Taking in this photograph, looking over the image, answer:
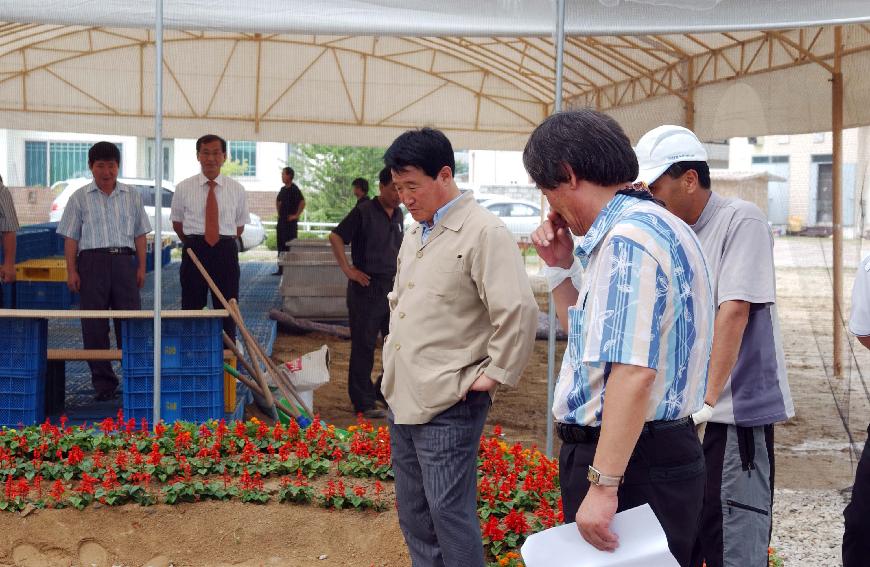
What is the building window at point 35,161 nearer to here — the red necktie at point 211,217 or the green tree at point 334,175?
the green tree at point 334,175

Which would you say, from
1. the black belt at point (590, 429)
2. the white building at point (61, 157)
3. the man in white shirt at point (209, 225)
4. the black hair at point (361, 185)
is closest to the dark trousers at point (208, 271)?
the man in white shirt at point (209, 225)

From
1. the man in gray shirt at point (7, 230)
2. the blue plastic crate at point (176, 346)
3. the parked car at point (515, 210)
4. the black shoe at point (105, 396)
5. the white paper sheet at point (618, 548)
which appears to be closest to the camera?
the white paper sheet at point (618, 548)

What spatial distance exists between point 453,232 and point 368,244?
450cm

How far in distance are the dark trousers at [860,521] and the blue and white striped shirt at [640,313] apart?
54.6 inches

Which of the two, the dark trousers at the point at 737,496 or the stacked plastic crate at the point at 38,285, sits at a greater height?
the stacked plastic crate at the point at 38,285

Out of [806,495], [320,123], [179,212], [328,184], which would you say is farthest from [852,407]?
[328,184]

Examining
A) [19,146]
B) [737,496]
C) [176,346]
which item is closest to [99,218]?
[176,346]

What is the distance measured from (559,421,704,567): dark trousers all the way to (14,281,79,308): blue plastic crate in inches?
387

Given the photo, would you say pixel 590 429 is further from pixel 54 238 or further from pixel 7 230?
A: pixel 54 238

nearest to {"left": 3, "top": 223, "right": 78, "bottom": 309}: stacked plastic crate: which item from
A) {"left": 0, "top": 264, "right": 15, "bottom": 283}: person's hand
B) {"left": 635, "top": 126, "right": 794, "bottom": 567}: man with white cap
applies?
{"left": 0, "top": 264, "right": 15, "bottom": 283}: person's hand

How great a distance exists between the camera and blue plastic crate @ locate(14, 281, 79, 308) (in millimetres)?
11172

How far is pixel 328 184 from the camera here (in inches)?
1258

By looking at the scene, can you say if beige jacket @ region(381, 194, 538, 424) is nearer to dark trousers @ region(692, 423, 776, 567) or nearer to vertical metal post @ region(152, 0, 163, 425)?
dark trousers @ region(692, 423, 776, 567)

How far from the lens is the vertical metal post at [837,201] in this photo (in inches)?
363
